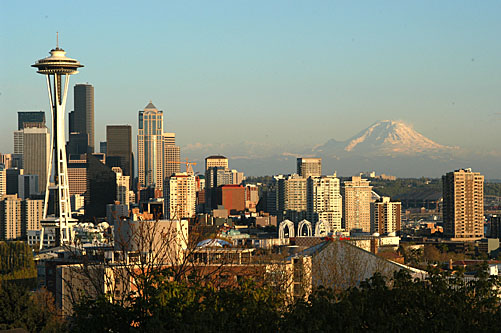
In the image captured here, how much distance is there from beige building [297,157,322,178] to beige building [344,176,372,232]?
75.5 feet

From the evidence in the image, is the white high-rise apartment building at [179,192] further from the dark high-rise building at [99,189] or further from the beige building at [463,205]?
the beige building at [463,205]

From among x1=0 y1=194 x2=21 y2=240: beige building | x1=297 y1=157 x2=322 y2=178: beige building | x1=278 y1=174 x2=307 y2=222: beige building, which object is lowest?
x1=0 y1=194 x2=21 y2=240: beige building

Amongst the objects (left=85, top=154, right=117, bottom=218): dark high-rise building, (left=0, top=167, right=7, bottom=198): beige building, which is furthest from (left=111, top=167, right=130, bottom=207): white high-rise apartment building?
(left=0, top=167, right=7, bottom=198): beige building

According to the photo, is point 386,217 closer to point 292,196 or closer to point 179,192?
point 292,196

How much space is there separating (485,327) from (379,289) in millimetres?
2035

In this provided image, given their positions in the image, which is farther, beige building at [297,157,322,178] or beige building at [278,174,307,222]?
beige building at [297,157,322,178]

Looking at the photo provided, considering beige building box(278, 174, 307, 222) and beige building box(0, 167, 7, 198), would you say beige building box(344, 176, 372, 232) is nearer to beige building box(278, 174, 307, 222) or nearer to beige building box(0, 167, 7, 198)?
beige building box(278, 174, 307, 222)

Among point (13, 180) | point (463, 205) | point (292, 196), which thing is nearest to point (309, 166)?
point (292, 196)

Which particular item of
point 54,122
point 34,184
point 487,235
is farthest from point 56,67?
point 34,184

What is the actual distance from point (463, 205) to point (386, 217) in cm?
1418

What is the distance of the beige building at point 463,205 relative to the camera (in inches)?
4712

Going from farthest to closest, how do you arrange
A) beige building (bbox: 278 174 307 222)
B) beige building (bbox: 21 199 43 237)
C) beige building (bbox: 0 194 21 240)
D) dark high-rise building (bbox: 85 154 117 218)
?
dark high-rise building (bbox: 85 154 117 218) → beige building (bbox: 278 174 307 222) → beige building (bbox: 21 199 43 237) → beige building (bbox: 0 194 21 240)

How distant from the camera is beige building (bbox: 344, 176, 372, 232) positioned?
459 ft

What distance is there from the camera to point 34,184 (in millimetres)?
190875
